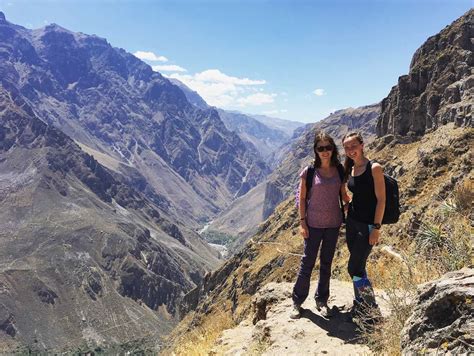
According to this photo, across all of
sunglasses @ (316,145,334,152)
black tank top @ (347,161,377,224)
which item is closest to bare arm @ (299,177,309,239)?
sunglasses @ (316,145,334,152)

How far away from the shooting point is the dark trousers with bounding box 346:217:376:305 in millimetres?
7980

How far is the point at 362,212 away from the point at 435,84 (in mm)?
48231

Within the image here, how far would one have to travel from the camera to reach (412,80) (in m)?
57.8

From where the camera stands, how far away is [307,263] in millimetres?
9016

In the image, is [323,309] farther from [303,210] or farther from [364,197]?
[364,197]

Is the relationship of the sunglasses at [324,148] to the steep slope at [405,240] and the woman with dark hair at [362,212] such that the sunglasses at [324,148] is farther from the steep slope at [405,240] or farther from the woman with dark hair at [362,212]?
the steep slope at [405,240]

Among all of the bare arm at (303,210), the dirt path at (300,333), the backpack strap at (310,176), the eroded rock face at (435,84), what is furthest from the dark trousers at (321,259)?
the eroded rock face at (435,84)

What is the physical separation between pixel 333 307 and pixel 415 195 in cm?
2110

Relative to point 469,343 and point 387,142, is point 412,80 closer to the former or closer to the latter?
point 387,142

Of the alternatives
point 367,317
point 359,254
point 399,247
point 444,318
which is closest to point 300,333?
point 367,317

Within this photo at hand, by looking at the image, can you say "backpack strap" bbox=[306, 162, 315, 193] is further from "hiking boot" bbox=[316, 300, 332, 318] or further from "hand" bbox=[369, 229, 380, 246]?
"hiking boot" bbox=[316, 300, 332, 318]

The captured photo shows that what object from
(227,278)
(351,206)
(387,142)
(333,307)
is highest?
(387,142)

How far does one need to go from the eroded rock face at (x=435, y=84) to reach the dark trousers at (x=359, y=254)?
33.4 metres

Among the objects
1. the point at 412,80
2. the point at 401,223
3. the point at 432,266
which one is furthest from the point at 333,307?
the point at 412,80
